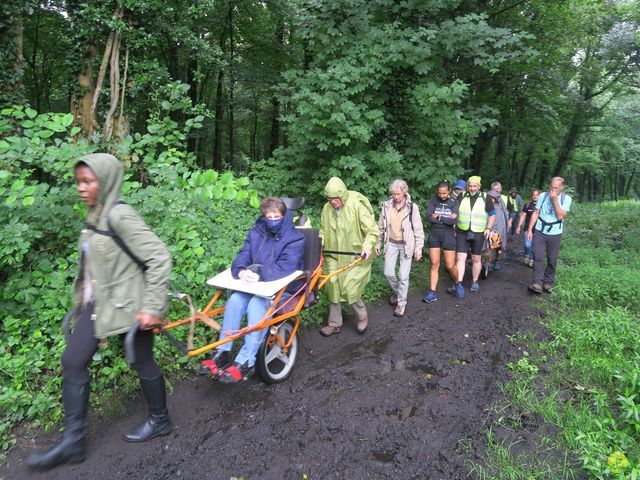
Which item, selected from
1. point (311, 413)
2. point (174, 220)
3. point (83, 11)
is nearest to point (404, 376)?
point (311, 413)

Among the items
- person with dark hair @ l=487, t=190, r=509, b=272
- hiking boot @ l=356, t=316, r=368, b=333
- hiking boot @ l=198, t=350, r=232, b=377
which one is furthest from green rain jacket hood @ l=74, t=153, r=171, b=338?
person with dark hair @ l=487, t=190, r=509, b=272

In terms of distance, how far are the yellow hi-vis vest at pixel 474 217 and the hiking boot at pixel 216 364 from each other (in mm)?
4829

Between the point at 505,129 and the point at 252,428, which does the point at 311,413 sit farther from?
the point at 505,129

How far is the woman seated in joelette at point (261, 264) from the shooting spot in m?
3.34

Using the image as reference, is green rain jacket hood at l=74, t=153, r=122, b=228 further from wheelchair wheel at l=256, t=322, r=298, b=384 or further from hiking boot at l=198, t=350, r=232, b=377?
wheelchair wheel at l=256, t=322, r=298, b=384

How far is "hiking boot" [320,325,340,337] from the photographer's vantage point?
16.1 ft

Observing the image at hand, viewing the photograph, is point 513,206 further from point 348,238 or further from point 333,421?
point 333,421

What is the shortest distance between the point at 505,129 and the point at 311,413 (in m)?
17.1

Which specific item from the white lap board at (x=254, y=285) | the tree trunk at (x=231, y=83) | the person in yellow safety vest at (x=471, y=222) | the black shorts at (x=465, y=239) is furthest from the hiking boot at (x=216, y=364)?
the tree trunk at (x=231, y=83)

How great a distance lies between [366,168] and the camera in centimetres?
708

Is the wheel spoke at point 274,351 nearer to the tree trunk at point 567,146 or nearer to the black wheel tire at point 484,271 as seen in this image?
the black wheel tire at point 484,271

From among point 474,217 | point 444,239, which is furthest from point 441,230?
point 474,217

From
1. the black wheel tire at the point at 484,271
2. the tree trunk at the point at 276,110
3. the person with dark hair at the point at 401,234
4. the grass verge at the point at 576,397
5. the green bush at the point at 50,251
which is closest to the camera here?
the grass verge at the point at 576,397

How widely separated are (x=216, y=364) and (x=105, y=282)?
1197 mm
